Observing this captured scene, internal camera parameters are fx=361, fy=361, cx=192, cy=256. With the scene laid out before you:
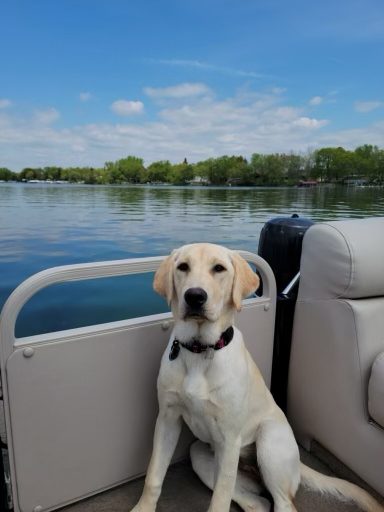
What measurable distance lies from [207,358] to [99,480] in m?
0.79

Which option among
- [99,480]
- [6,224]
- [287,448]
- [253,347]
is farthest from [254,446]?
[6,224]

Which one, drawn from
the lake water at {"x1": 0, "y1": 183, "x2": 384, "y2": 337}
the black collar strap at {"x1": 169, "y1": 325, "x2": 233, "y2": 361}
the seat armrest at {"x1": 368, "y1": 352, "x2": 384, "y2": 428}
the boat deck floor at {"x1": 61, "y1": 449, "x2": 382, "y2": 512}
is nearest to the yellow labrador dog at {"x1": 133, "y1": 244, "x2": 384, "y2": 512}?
the black collar strap at {"x1": 169, "y1": 325, "x2": 233, "y2": 361}

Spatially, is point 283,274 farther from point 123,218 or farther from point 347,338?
point 123,218

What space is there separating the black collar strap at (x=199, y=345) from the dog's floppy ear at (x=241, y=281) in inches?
6.2

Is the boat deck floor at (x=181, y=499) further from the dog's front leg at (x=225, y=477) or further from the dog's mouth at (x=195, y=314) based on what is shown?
the dog's mouth at (x=195, y=314)

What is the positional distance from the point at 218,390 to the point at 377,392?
688 millimetres

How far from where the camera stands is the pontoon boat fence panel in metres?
1.26

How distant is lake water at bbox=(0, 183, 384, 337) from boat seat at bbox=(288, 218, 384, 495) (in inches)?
146

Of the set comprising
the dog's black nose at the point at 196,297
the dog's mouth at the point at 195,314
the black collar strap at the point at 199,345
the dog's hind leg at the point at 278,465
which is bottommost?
the dog's hind leg at the point at 278,465

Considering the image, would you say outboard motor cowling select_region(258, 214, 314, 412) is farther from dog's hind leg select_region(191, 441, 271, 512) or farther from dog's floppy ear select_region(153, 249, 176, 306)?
dog's floppy ear select_region(153, 249, 176, 306)

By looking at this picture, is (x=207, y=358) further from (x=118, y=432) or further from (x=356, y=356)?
(x=356, y=356)

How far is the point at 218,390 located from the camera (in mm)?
1271

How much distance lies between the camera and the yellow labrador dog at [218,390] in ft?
3.96

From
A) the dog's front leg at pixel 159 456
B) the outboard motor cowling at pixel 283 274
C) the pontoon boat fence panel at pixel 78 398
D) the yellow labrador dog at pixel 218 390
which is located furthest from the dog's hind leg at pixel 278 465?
the outboard motor cowling at pixel 283 274
